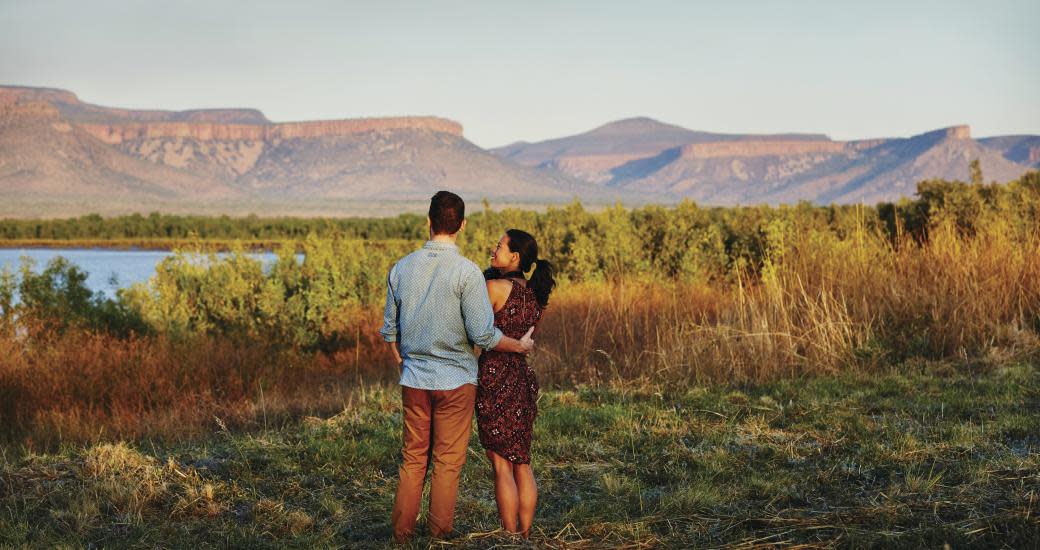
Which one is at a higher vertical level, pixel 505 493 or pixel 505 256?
pixel 505 256

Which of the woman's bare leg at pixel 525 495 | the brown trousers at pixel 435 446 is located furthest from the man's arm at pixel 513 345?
the woman's bare leg at pixel 525 495

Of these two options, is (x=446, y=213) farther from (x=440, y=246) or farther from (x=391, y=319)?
(x=391, y=319)

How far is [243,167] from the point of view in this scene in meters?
190

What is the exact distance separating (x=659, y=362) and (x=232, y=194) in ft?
512

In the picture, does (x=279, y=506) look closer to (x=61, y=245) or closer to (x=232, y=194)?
(x=61, y=245)

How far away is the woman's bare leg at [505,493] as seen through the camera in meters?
4.85

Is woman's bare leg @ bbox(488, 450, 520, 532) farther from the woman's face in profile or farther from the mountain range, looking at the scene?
the mountain range

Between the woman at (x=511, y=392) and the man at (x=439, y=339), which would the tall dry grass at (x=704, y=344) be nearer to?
the woman at (x=511, y=392)

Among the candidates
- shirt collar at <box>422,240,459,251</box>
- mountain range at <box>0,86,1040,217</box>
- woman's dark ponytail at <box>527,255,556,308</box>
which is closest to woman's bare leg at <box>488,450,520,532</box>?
woman's dark ponytail at <box>527,255,556,308</box>

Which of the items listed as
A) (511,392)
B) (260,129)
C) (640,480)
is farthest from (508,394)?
(260,129)

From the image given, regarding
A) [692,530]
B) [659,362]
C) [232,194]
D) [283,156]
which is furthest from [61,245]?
[283,156]

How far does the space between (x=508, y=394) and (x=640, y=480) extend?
1907 millimetres

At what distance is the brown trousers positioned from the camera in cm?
473

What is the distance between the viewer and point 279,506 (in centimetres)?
572
